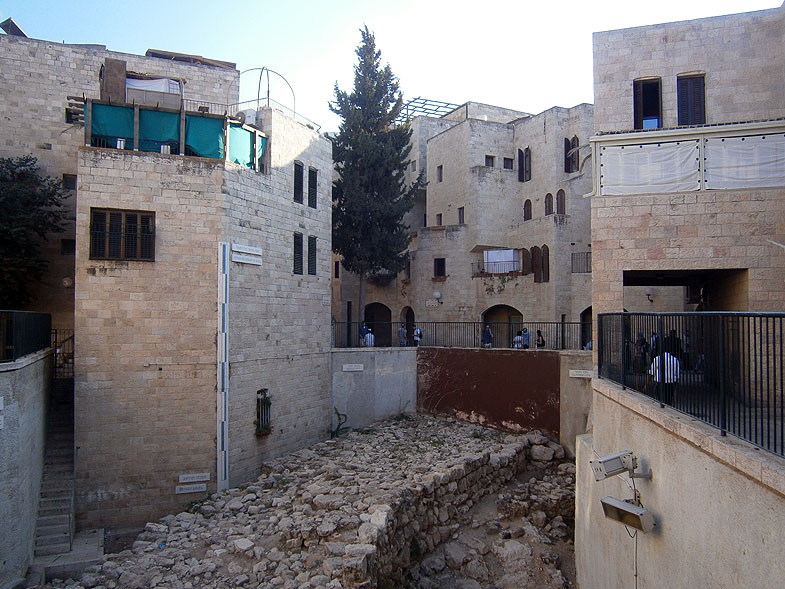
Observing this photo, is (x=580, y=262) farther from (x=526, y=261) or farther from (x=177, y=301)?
(x=177, y=301)

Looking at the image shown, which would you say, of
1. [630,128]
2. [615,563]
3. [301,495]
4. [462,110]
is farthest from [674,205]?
[462,110]

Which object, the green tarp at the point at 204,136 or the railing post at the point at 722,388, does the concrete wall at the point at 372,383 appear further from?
the railing post at the point at 722,388

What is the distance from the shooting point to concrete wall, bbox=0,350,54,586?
9.26m

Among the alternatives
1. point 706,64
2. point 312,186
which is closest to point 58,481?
point 312,186

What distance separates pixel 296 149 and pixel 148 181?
16.1ft

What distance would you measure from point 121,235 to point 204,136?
332 cm

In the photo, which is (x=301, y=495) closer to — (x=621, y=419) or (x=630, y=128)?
(x=621, y=419)

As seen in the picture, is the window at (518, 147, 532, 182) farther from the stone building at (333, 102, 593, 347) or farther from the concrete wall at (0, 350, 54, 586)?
the concrete wall at (0, 350, 54, 586)

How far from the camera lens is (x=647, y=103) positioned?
12070 millimetres

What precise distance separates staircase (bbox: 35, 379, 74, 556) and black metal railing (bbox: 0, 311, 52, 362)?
86.3 inches

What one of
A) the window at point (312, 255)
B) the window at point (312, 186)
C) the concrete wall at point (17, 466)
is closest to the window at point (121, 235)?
the concrete wall at point (17, 466)

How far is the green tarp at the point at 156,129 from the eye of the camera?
13867 millimetres

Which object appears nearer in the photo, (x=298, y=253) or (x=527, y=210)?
(x=298, y=253)

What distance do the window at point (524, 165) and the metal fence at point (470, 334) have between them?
803 centimetres
